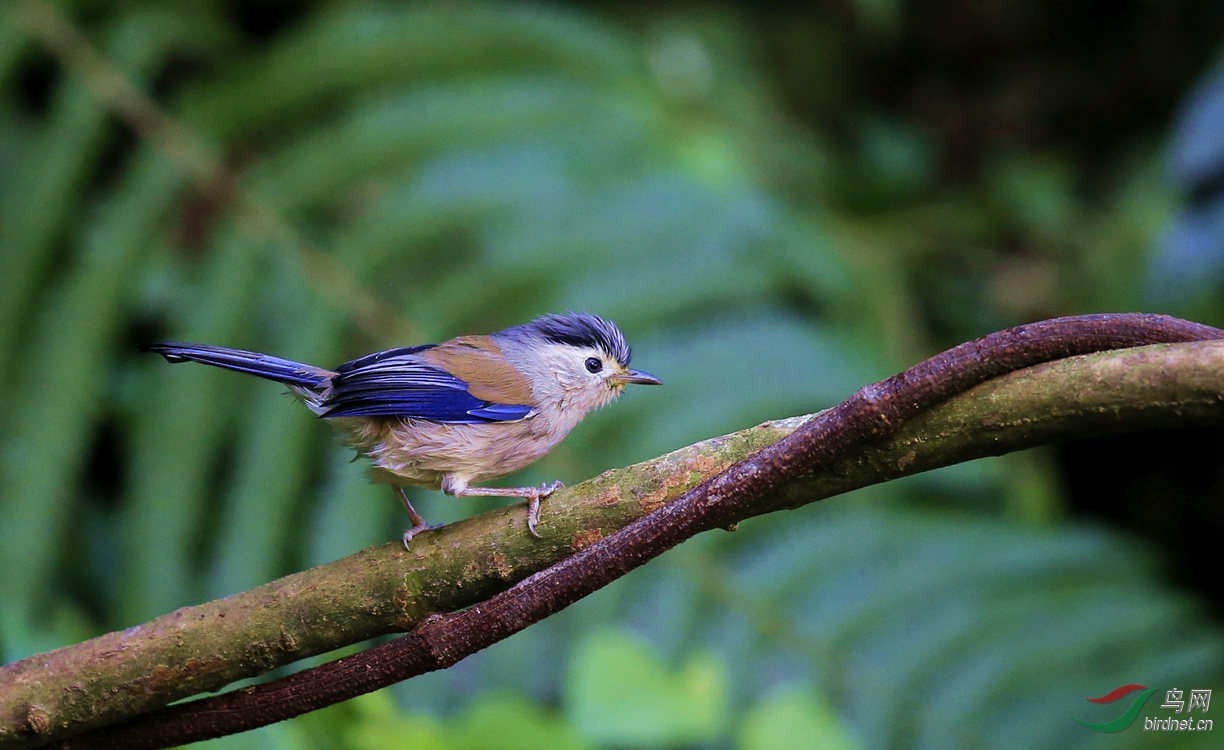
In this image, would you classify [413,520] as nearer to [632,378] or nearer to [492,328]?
[632,378]

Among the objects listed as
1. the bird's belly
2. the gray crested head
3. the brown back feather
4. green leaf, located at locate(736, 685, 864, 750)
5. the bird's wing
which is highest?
the gray crested head

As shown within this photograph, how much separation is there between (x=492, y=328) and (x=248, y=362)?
164 cm

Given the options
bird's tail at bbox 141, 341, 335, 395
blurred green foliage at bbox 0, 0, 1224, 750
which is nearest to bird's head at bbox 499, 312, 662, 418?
bird's tail at bbox 141, 341, 335, 395

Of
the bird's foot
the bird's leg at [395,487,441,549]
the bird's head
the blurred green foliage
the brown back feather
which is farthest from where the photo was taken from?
the blurred green foliage

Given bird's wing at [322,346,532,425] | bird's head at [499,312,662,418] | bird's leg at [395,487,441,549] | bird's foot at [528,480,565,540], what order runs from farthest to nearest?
1. bird's head at [499,312,662,418]
2. bird's wing at [322,346,532,425]
3. bird's leg at [395,487,441,549]
4. bird's foot at [528,480,565,540]

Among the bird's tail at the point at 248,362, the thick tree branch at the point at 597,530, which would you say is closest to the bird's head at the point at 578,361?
the bird's tail at the point at 248,362

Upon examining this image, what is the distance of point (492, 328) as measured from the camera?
11.9 feet

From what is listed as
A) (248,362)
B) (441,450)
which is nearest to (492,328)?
(441,450)

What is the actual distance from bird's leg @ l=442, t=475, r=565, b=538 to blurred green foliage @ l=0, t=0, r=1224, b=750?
49 cm

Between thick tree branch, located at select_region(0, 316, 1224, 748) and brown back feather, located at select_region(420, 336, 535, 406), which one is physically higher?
brown back feather, located at select_region(420, 336, 535, 406)

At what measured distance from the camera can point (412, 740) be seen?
2.21m

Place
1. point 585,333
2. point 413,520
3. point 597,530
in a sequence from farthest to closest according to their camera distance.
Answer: point 585,333 < point 413,520 < point 597,530

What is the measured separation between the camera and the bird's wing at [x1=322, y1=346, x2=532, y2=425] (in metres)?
2.20

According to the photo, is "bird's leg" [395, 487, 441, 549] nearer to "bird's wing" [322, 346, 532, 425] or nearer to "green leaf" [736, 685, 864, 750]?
"bird's wing" [322, 346, 532, 425]
